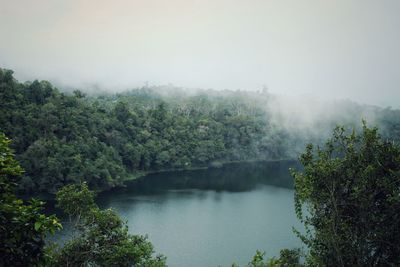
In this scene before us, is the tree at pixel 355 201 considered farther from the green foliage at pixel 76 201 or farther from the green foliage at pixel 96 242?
the green foliage at pixel 76 201

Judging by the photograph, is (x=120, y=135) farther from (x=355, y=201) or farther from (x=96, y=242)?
(x=355, y=201)

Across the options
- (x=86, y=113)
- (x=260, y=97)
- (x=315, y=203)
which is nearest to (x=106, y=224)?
(x=315, y=203)

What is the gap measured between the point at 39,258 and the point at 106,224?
12188 mm

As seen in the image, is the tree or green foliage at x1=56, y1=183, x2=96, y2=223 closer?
the tree

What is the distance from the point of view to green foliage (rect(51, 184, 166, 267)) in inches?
675

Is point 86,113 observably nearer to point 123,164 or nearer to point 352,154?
point 123,164

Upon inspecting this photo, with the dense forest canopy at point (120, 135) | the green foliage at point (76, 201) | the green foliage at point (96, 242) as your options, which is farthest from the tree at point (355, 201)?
the dense forest canopy at point (120, 135)

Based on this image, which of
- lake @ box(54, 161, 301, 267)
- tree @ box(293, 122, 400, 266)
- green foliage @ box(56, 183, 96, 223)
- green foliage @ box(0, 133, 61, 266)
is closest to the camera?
green foliage @ box(0, 133, 61, 266)

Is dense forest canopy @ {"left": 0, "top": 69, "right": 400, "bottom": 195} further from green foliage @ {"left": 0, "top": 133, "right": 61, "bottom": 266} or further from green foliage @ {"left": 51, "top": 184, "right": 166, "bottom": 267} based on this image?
green foliage @ {"left": 0, "top": 133, "right": 61, "bottom": 266}

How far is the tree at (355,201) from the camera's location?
39.2 ft

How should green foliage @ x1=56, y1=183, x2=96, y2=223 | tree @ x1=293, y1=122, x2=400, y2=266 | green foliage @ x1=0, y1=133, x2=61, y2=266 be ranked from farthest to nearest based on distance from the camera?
1. green foliage @ x1=56, y1=183, x2=96, y2=223
2. tree @ x1=293, y1=122, x2=400, y2=266
3. green foliage @ x1=0, y1=133, x2=61, y2=266

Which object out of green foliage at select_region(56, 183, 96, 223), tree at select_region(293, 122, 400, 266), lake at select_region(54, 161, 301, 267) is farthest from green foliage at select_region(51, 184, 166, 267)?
lake at select_region(54, 161, 301, 267)

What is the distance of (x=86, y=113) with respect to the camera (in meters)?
69.1

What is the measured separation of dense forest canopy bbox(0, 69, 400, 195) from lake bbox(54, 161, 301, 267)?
514cm
